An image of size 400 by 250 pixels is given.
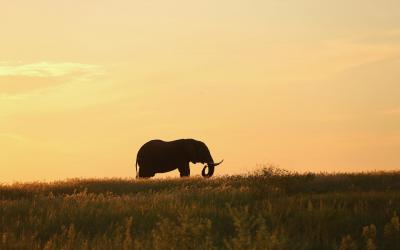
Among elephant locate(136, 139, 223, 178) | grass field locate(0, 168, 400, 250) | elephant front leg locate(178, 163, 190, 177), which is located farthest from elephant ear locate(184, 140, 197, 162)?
grass field locate(0, 168, 400, 250)

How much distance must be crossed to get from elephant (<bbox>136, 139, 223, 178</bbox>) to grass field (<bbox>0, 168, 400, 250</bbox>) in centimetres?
1611

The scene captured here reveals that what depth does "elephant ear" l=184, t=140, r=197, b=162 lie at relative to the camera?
33.9m

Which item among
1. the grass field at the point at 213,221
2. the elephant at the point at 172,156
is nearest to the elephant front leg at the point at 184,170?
the elephant at the point at 172,156

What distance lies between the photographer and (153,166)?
35625 millimetres

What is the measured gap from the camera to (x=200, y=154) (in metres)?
33.8

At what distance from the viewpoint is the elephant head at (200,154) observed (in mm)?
33594

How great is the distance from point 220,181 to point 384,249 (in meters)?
12.7

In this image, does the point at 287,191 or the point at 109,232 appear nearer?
the point at 109,232

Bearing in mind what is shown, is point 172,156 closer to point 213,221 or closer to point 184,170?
point 184,170

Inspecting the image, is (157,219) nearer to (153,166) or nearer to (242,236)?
(242,236)

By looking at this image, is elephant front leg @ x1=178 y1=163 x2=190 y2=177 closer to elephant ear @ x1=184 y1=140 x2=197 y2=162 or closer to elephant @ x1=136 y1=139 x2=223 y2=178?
elephant @ x1=136 y1=139 x2=223 y2=178

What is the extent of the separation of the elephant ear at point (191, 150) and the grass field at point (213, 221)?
16.3 meters

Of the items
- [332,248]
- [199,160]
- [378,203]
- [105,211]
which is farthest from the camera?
[199,160]

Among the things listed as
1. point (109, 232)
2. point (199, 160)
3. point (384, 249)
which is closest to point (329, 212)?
point (384, 249)
